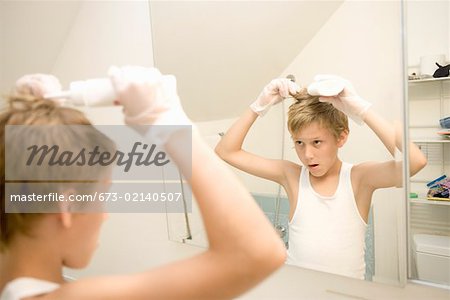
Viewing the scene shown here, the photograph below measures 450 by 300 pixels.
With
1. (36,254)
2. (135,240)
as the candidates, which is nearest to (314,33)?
(36,254)

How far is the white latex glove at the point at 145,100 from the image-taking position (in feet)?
1.44

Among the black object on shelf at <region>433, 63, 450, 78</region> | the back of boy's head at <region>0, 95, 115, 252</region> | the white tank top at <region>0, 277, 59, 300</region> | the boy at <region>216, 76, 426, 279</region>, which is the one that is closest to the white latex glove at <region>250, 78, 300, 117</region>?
the boy at <region>216, 76, 426, 279</region>

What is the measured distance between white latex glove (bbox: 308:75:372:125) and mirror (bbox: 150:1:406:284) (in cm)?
5

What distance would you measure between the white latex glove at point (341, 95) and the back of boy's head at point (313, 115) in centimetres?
3

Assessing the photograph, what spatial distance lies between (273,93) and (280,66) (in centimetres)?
9

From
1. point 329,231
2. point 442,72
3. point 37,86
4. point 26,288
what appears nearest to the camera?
point 26,288

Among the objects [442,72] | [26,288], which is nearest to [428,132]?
[442,72]

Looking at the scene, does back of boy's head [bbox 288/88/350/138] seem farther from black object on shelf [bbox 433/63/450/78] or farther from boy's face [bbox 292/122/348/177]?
black object on shelf [bbox 433/63/450/78]

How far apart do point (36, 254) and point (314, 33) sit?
2.84ft

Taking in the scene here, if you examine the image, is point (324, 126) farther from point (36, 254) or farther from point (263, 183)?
point (36, 254)

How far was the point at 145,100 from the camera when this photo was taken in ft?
1.45

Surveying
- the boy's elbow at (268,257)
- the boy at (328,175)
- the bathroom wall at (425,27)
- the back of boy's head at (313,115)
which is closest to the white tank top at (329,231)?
the boy at (328,175)

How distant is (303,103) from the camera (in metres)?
0.99

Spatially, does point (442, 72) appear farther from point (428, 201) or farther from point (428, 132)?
point (428, 201)
